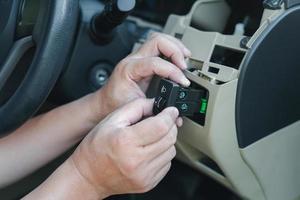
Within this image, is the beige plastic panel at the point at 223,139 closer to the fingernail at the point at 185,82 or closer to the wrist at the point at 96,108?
the fingernail at the point at 185,82

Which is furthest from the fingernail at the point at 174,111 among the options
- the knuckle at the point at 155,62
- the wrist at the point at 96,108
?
the wrist at the point at 96,108

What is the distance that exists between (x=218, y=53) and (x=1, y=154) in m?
0.46

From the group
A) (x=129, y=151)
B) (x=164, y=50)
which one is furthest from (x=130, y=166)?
(x=164, y=50)

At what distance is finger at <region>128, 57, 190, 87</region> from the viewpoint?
688 mm

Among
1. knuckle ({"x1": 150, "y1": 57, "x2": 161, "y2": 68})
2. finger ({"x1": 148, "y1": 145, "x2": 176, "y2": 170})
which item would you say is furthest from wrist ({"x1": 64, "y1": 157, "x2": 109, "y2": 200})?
knuckle ({"x1": 150, "y1": 57, "x2": 161, "y2": 68})

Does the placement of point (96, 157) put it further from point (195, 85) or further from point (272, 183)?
point (272, 183)

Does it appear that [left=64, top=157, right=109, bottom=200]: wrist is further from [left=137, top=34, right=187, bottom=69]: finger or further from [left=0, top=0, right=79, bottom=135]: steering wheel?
[left=137, top=34, right=187, bottom=69]: finger

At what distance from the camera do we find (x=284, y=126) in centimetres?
77

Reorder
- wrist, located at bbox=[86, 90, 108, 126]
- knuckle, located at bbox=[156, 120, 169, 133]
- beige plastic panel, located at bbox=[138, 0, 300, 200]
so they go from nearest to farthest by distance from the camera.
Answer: knuckle, located at bbox=[156, 120, 169, 133] < beige plastic panel, located at bbox=[138, 0, 300, 200] < wrist, located at bbox=[86, 90, 108, 126]

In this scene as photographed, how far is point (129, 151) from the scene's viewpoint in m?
0.59

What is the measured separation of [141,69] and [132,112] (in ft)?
0.39

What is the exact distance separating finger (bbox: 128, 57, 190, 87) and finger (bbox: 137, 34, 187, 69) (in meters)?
0.03

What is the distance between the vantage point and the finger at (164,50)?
2.44ft

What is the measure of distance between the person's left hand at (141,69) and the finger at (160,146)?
0.42ft
